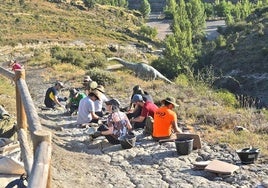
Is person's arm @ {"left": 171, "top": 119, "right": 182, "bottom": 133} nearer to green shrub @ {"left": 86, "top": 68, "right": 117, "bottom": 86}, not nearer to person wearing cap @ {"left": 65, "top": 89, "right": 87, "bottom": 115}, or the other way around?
person wearing cap @ {"left": 65, "top": 89, "right": 87, "bottom": 115}

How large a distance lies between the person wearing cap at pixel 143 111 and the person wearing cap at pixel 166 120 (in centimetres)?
109

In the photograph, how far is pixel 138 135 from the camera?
36.1ft

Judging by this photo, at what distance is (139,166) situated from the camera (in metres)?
8.98

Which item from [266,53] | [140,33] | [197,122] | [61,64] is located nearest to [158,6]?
[140,33]

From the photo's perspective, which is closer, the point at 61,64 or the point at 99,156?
the point at 99,156

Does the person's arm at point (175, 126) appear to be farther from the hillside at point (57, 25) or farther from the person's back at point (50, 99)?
the hillside at point (57, 25)

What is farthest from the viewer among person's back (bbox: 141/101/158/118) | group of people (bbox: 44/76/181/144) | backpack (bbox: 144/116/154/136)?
person's back (bbox: 141/101/158/118)

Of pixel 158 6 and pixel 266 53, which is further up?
pixel 158 6

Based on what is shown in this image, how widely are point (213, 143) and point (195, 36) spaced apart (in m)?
68.8

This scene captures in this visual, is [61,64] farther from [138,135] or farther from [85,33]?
[85,33]

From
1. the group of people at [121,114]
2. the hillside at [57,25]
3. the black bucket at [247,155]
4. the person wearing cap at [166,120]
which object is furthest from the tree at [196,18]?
the black bucket at [247,155]

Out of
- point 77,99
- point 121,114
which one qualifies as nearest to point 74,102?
point 77,99

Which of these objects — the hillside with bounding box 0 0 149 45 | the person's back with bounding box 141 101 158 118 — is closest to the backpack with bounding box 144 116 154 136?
the person's back with bounding box 141 101 158 118

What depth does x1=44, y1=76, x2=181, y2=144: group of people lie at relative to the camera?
32.6ft
